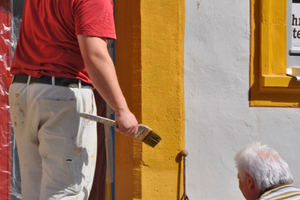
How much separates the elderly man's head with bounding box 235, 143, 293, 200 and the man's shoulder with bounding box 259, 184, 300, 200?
0.04m

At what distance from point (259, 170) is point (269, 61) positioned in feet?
7.91

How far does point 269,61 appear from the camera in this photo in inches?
178

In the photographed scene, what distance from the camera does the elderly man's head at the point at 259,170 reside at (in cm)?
226

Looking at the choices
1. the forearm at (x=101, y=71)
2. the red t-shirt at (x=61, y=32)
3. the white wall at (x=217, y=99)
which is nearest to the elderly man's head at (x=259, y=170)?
the forearm at (x=101, y=71)

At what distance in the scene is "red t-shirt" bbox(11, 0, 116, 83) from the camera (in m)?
2.29

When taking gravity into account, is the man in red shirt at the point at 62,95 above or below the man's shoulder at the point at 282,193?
above

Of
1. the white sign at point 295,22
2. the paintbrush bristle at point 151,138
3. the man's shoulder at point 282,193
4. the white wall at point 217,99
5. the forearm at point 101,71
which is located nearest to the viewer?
the man's shoulder at point 282,193

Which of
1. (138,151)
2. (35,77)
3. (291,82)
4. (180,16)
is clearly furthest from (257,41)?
(35,77)

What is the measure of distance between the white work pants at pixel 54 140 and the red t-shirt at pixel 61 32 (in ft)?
0.35

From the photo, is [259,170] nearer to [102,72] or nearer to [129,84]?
[102,72]

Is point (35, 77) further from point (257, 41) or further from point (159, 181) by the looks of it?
point (257, 41)

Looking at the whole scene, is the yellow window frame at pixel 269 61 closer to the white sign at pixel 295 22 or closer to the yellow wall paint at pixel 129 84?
the white sign at pixel 295 22

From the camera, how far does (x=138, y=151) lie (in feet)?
13.3

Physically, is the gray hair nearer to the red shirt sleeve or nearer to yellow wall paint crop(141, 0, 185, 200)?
the red shirt sleeve
